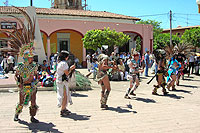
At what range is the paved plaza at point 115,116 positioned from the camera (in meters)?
4.45

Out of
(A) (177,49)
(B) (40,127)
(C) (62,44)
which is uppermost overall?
(C) (62,44)

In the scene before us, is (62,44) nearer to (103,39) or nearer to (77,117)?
(103,39)

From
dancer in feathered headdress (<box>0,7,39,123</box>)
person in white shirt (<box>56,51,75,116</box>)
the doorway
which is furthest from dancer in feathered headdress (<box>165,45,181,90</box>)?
the doorway

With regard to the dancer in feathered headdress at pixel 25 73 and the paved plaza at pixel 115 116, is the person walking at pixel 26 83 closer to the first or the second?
the dancer in feathered headdress at pixel 25 73

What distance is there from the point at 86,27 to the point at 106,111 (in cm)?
1790

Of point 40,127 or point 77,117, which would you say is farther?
point 77,117

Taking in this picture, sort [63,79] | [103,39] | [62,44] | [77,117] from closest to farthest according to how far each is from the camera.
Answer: [63,79] < [77,117] < [103,39] < [62,44]

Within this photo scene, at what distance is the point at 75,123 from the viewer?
478 cm

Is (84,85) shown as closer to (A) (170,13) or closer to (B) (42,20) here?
(B) (42,20)

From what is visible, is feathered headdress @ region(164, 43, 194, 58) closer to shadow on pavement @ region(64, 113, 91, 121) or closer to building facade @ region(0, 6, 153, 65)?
shadow on pavement @ region(64, 113, 91, 121)

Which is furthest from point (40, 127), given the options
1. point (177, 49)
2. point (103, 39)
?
point (103, 39)

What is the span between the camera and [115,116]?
532cm

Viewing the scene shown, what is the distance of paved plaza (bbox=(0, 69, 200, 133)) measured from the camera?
14.6 ft

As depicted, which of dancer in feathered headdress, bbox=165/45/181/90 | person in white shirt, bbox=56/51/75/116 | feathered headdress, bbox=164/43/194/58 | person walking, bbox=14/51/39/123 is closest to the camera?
person walking, bbox=14/51/39/123
